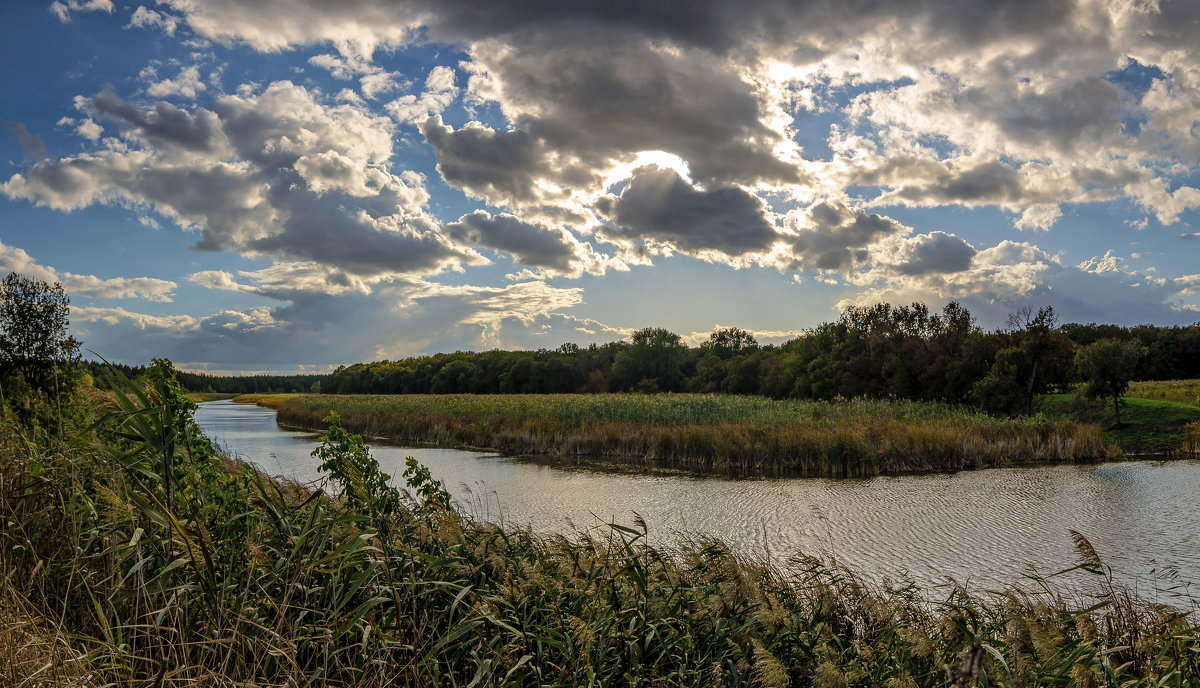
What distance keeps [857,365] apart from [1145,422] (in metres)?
17.8

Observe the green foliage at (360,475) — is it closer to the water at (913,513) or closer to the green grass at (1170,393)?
the water at (913,513)

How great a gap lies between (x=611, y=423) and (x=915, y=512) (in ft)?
39.0

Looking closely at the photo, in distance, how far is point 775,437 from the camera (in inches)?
681

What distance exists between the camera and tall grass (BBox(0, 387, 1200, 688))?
2.72 meters

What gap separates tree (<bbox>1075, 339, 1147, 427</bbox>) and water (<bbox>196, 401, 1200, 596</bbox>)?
522 centimetres

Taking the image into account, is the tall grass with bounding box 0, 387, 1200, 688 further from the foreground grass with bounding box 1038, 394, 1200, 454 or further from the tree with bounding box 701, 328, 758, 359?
the tree with bounding box 701, 328, 758, 359

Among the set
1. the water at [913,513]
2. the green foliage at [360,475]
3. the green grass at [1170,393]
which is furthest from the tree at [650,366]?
the green foliage at [360,475]

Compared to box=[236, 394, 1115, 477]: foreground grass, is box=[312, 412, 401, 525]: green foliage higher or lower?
higher

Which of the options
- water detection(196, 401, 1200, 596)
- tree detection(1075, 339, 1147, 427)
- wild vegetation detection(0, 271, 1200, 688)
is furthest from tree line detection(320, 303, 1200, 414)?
wild vegetation detection(0, 271, 1200, 688)

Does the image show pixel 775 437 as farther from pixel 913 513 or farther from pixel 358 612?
pixel 358 612

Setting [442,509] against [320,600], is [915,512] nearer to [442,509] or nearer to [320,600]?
[442,509]

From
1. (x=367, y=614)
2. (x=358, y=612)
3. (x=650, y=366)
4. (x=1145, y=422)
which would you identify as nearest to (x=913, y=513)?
(x=367, y=614)

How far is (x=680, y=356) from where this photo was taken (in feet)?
234

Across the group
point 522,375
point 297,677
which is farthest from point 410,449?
point 522,375
